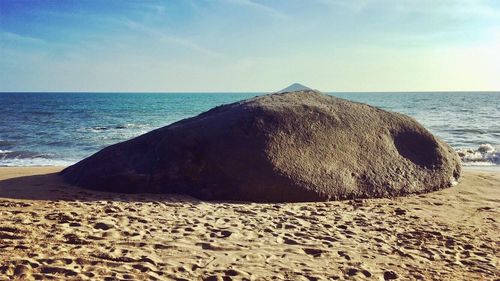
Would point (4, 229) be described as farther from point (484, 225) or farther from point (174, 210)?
point (484, 225)

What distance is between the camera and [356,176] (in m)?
7.19

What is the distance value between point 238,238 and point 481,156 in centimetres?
1125

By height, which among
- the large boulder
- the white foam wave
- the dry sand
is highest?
the large boulder

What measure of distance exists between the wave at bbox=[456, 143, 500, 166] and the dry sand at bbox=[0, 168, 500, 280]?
6.25m

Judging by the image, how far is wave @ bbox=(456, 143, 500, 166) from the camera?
12553mm

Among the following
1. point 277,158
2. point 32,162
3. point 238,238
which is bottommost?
point 32,162

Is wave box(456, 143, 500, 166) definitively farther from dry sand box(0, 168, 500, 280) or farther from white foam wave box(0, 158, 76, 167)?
white foam wave box(0, 158, 76, 167)

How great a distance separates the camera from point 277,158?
6996 millimetres

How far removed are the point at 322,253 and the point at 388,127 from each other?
174 inches

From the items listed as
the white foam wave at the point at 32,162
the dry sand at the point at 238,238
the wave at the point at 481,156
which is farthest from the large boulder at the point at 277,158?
the white foam wave at the point at 32,162

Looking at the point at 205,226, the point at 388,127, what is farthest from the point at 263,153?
the point at 388,127

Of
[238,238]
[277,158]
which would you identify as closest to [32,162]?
[277,158]

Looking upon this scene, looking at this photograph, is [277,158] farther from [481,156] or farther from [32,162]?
[481,156]

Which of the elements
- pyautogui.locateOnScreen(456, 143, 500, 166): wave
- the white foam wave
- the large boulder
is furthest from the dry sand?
pyautogui.locateOnScreen(456, 143, 500, 166): wave
